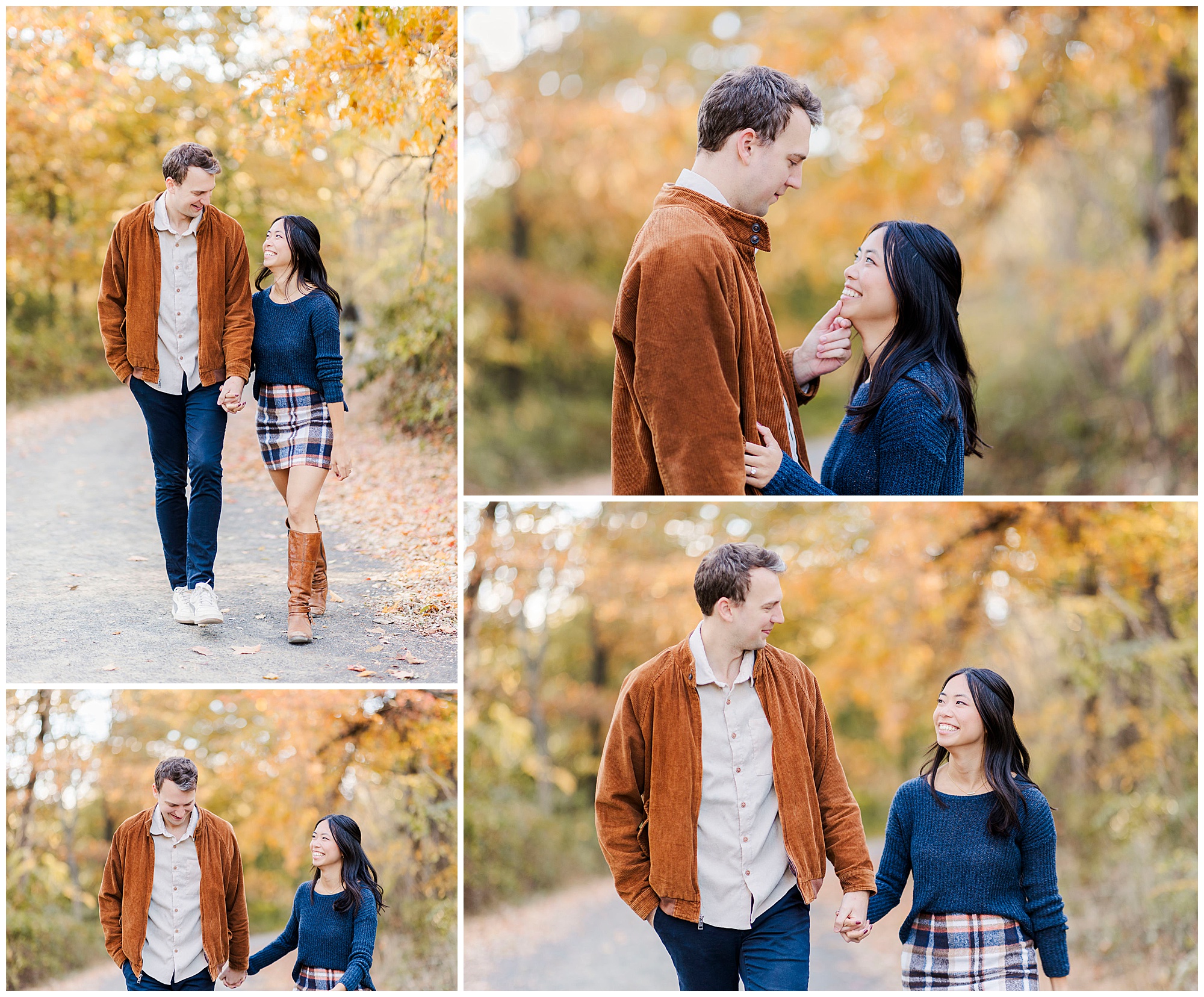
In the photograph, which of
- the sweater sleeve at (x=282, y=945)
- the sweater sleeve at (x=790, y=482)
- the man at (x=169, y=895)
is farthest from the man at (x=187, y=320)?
the sweater sleeve at (x=790, y=482)

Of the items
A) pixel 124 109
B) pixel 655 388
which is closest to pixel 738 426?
pixel 655 388

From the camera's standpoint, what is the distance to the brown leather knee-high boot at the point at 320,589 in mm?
4176

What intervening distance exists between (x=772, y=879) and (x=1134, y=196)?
11.8 meters

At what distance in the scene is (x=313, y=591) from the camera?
421 cm

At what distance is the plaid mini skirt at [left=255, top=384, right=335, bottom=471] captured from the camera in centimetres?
385

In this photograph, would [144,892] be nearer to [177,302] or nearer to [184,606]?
[184,606]

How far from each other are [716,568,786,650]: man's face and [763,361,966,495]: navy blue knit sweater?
34cm

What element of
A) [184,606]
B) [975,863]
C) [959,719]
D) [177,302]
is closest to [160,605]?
[184,606]

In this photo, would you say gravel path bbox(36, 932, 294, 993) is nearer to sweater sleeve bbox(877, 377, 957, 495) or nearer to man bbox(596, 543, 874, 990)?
man bbox(596, 543, 874, 990)

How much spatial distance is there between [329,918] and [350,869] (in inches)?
8.1

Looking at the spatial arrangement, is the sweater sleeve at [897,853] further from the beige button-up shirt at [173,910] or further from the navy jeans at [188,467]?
the navy jeans at [188,467]

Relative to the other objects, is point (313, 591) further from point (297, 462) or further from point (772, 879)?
point (772, 879)

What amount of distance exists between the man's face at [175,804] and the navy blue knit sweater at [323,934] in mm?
544

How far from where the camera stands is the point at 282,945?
12.8ft
